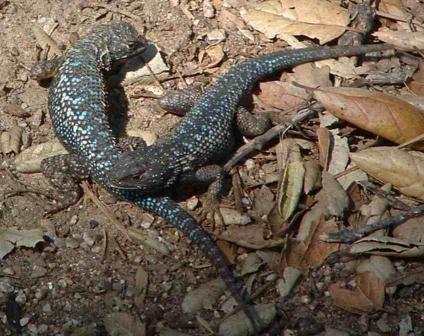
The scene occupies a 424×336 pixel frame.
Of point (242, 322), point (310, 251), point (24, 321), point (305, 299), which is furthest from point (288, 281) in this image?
point (24, 321)

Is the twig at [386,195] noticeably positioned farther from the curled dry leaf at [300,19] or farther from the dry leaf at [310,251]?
the curled dry leaf at [300,19]

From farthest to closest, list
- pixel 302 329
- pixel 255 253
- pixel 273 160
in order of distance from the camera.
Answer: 1. pixel 273 160
2. pixel 255 253
3. pixel 302 329

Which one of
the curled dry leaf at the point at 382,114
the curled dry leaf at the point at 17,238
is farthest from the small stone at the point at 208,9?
the curled dry leaf at the point at 17,238

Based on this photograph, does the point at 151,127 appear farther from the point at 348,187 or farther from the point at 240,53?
the point at 348,187

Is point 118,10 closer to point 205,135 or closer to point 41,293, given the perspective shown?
point 205,135

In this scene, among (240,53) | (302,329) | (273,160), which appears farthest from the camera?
(240,53)

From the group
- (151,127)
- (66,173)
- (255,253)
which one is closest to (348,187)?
(255,253)

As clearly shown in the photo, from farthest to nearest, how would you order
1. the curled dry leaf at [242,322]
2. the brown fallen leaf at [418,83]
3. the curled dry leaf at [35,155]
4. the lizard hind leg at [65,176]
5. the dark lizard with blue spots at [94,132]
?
the brown fallen leaf at [418,83] < the curled dry leaf at [35,155] < the lizard hind leg at [65,176] < the dark lizard with blue spots at [94,132] < the curled dry leaf at [242,322]
